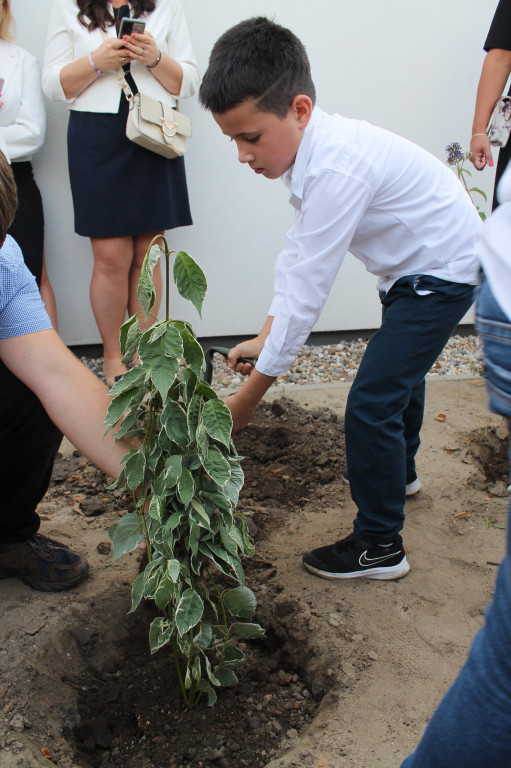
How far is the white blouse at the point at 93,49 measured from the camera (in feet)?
11.2

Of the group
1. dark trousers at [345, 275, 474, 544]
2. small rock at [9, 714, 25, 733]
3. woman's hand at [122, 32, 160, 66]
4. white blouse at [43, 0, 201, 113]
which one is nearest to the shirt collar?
dark trousers at [345, 275, 474, 544]

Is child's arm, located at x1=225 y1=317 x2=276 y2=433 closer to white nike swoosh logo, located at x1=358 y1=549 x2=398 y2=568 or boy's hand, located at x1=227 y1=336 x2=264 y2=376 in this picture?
boy's hand, located at x1=227 y1=336 x2=264 y2=376

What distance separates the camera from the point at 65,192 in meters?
4.19

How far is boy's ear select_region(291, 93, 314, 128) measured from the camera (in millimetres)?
2123

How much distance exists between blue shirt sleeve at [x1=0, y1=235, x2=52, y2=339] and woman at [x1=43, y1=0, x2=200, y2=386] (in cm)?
162

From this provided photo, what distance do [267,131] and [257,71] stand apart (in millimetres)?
180

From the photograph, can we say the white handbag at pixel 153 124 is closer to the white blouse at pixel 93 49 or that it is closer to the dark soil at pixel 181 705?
the white blouse at pixel 93 49

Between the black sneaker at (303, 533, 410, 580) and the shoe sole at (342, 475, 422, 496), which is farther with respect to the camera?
the shoe sole at (342, 475, 422, 496)

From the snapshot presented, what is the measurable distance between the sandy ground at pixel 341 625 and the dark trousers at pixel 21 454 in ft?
0.80

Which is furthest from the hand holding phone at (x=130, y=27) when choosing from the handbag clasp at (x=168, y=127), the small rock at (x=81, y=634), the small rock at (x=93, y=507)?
the small rock at (x=81, y=634)

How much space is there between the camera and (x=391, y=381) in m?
2.24

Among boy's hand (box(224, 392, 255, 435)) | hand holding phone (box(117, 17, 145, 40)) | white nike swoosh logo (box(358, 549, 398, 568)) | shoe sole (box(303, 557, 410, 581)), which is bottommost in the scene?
shoe sole (box(303, 557, 410, 581))

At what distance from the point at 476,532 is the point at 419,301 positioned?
1.07 m

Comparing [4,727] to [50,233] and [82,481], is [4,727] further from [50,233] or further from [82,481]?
[50,233]
